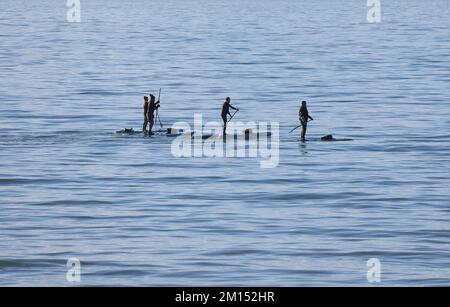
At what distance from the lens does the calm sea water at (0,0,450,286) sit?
3416cm

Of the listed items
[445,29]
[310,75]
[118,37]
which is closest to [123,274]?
Result: [310,75]

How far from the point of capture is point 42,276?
3291 cm

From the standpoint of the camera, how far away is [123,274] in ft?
108

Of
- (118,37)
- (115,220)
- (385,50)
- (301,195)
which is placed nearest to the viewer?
(115,220)

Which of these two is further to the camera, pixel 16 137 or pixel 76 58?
pixel 76 58

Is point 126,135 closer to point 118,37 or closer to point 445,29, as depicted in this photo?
point 118,37

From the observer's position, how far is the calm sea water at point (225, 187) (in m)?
34.2

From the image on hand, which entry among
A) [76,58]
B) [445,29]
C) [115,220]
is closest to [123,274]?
[115,220]

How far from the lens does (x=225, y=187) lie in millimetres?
46562

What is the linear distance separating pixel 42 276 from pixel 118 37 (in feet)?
461
